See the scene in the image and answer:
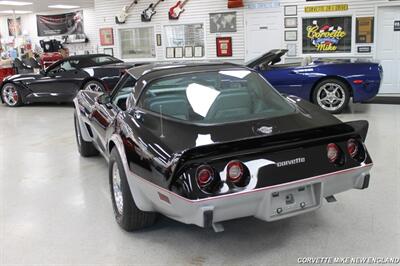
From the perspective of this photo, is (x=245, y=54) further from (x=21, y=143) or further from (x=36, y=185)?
(x=36, y=185)

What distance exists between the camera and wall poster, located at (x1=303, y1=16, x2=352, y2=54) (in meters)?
10.2

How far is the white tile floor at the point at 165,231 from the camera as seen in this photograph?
2.80m

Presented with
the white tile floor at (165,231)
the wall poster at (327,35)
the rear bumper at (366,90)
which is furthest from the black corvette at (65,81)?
the rear bumper at (366,90)

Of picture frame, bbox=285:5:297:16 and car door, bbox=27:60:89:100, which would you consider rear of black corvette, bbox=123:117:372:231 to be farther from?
picture frame, bbox=285:5:297:16

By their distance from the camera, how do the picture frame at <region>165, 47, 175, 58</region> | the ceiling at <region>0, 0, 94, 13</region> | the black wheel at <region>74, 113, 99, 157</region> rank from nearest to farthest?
1. the black wheel at <region>74, 113, 99, 157</region>
2. the picture frame at <region>165, 47, 175, 58</region>
3. the ceiling at <region>0, 0, 94, 13</region>

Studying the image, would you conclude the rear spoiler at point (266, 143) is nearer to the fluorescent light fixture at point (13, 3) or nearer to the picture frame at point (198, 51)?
the picture frame at point (198, 51)

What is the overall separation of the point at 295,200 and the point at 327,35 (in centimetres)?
859

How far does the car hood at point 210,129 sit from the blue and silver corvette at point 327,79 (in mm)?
4460

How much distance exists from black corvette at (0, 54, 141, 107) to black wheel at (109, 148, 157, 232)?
6041 millimetres

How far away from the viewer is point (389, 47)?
9.70 m

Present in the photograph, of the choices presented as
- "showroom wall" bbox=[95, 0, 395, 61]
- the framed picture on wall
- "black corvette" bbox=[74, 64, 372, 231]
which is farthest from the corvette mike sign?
"black corvette" bbox=[74, 64, 372, 231]

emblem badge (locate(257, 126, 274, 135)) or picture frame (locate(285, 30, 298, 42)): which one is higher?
picture frame (locate(285, 30, 298, 42))

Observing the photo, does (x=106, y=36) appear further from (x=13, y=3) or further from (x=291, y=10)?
(x=291, y=10)

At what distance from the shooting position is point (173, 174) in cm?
245
